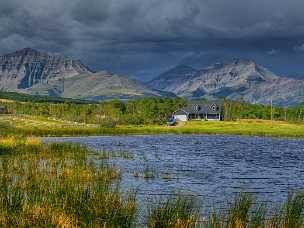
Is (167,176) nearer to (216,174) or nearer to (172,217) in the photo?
(216,174)

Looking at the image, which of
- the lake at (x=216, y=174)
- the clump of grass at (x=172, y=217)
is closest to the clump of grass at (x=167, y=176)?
the lake at (x=216, y=174)

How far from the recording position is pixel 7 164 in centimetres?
4059

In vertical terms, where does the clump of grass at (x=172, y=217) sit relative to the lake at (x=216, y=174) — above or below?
above

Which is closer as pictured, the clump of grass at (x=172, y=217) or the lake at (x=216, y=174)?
the clump of grass at (x=172, y=217)

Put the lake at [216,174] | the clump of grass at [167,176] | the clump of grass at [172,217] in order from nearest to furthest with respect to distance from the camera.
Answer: the clump of grass at [172,217] < the lake at [216,174] < the clump of grass at [167,176]

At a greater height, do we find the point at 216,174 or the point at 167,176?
the point at 167,176

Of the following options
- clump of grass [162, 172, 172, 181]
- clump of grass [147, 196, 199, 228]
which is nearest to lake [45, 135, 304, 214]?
clump of grass [162, 172, 172, 181]

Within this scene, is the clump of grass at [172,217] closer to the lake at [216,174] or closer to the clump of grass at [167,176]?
the lake at [216,174]

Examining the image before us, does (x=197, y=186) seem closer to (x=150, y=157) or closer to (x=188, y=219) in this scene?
(x=188, y=219)

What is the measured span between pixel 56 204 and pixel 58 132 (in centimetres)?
9776

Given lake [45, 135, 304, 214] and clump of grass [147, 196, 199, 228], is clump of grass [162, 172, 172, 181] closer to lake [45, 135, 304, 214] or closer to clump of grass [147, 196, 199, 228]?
lake [45, 135, 304, 214]

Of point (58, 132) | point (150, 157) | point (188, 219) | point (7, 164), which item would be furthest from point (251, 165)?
point (58, 132)

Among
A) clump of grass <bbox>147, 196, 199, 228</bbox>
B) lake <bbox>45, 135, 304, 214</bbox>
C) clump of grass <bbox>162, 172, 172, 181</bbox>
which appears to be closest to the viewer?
clump of grass <bbox>147, 196, 199, 228</bbox>

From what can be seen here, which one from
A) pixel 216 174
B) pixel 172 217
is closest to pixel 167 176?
pixel 216 174
